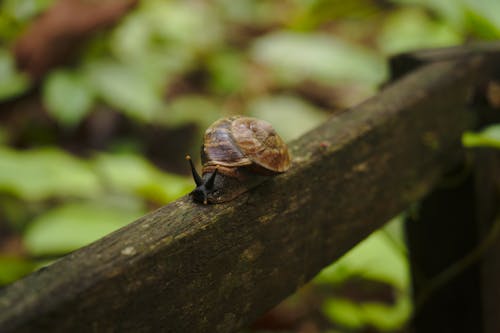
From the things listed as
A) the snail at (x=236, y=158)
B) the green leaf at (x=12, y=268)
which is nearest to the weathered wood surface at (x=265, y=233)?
the snail at (x=236, y=158)

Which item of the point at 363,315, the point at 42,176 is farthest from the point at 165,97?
the point at 363,315

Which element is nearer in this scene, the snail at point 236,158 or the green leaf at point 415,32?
the snail at point 236,158

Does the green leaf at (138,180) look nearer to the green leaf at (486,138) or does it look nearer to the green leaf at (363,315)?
the green leaf at (363,315)

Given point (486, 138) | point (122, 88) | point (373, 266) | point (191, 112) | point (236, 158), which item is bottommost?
point (191, 112)

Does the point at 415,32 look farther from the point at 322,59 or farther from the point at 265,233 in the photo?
the point at 265,233

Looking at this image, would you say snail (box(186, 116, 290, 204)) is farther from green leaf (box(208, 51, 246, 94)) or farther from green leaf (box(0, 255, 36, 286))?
green leaf (box(208, 51, 246, 94))

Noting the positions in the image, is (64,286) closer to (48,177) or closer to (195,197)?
(195,197)

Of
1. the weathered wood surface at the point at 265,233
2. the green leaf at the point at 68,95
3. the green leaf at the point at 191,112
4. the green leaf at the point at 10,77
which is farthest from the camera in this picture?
the green leaf at the point at 191,112

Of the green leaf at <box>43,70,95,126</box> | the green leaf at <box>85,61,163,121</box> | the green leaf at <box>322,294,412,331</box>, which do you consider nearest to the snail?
the green leaf at <box>322,294,412,331</box>
